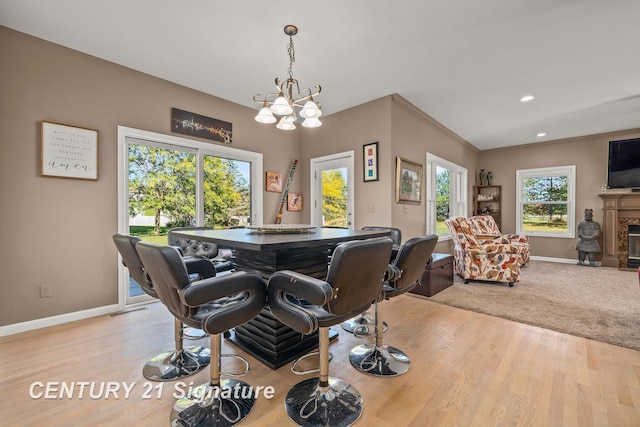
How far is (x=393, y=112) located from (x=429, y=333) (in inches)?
112

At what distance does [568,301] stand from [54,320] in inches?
219

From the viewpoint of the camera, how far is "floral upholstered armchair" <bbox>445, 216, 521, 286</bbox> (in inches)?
155

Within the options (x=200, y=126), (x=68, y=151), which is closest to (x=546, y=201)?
(x=200, y=126)

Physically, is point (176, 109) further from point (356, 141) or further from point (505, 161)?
point (505, 161)

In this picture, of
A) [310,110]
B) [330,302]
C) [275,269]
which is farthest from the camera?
[310,110]

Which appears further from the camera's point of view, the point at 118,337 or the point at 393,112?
the point at 393,112

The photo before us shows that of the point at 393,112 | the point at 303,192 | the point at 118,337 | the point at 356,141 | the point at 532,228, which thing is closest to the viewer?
the point at 118,337

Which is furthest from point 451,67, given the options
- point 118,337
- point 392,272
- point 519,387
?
point 118,337

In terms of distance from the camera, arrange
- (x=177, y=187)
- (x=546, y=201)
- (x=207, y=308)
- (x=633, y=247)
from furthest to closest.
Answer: (x=546, y=201)
(x=633, y=247)
(x=177, y=187)
(x=207, y=308)

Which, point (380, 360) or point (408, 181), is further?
point (408, 181)

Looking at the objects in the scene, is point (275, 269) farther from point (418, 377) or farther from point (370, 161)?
point (370, 161)

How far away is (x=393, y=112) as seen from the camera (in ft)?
12.6

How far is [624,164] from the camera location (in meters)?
5.27

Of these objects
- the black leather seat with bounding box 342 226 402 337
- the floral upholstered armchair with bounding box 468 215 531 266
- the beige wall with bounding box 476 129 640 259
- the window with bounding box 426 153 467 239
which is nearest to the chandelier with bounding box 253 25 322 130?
the black leather seat with bounding box 342 226 402 337
